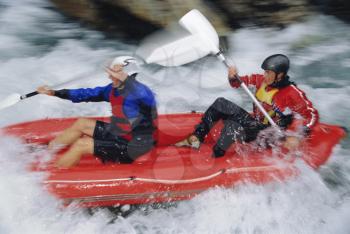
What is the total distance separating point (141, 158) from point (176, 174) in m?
0.35

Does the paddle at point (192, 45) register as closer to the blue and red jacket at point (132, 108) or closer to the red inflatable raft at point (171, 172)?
the red inflatable raft at point (171, 172)

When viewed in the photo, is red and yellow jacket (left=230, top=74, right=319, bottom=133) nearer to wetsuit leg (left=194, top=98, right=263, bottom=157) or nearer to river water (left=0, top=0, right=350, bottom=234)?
wetsuit leg (left=194, top=98, right=263, bottom=157)

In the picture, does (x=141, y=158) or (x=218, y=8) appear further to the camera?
(x=218, y=8)

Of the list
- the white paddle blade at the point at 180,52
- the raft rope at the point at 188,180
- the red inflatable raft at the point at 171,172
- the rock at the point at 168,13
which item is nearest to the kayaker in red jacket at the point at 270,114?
the red inflatable raft at the point at 171,172

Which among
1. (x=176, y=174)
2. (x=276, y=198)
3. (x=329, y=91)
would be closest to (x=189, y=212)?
(x=176, y=174)

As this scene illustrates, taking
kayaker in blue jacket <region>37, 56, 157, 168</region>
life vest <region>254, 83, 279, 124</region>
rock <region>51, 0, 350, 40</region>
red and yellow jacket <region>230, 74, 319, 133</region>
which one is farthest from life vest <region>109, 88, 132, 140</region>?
rock <region>51, 0, 350, 40</region>

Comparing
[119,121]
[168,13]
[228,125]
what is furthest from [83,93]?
[168,13]

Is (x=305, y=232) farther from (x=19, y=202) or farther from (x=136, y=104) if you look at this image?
(x=19, y=202)

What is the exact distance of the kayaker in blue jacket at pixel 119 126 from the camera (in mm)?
3822

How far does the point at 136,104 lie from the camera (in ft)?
12.7

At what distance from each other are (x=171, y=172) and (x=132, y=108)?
65 cm

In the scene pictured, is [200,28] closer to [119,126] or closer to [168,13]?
[119,126]

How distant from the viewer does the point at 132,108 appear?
12.7 feet

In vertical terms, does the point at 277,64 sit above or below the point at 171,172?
above
